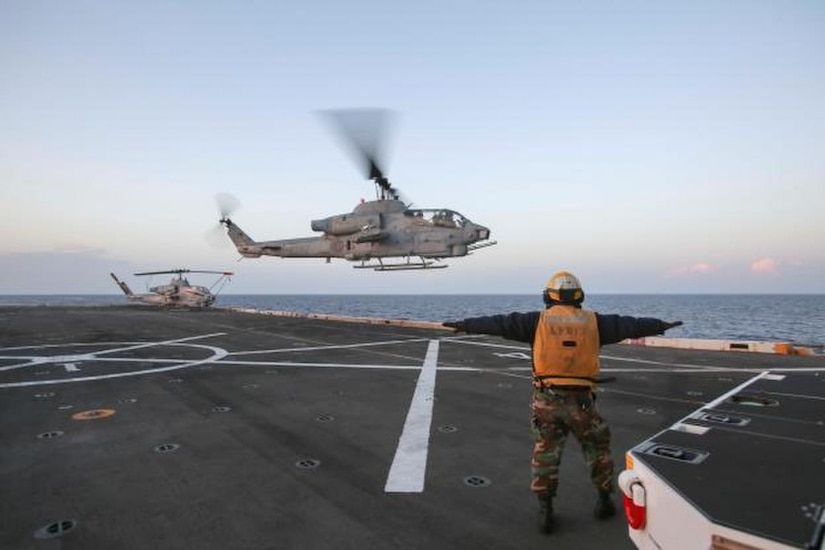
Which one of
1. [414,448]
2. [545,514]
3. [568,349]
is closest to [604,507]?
[545,514]

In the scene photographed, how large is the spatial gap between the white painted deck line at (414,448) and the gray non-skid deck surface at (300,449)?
0.12 ft

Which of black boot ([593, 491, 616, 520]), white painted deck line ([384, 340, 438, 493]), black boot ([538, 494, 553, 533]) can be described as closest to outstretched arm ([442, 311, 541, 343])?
black boot ([538, 494, 553, 533])

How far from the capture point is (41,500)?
507cm

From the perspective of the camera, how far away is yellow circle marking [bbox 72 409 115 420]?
27.2 ft

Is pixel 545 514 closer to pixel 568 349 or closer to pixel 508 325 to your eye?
pixel 568 349

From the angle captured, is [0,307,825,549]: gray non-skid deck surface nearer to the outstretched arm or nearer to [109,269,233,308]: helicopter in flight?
the outstretched arm

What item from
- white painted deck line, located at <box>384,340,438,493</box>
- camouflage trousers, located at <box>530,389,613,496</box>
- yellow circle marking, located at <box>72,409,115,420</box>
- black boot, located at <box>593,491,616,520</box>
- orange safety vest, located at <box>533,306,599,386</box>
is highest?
orange safety vest, located at <box>533,306,599,386</box>

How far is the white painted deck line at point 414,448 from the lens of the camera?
17.9 ft

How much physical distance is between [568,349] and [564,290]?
60 cm

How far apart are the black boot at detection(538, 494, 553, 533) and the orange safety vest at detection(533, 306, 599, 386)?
1.04 m

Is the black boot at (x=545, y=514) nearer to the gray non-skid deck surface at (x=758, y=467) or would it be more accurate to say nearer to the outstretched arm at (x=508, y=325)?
the gray non-skid deck surface at (x=758, y=467)

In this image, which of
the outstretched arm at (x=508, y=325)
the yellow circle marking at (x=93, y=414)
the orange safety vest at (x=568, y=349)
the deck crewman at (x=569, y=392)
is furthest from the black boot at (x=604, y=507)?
the yellow circle marking at (x=93, y=414)

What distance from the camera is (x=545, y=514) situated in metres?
4.41

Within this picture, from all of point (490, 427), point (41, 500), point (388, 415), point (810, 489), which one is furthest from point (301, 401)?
point (810, 489)
